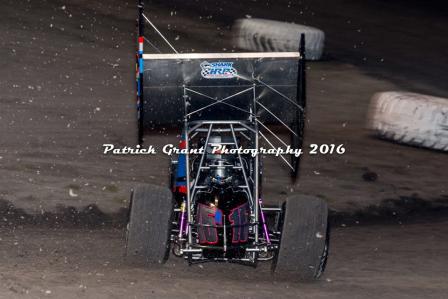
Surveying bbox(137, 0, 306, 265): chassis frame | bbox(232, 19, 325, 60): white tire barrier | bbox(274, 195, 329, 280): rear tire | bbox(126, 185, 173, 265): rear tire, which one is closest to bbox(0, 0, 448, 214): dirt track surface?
bbox(232, 19, 325, 60): white tire barrier

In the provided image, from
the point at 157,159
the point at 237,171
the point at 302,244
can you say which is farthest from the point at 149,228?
the point at 157,159

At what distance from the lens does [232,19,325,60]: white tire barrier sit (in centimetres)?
1784

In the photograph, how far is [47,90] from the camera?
48.1ft

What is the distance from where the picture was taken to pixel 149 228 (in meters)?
8.26

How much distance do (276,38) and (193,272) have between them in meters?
9.97

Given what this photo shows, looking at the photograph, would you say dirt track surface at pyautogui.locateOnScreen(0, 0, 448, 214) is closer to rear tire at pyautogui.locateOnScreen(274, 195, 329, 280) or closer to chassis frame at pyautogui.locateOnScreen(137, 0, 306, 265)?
chassis frame at pyautogui.locateOnScreen(137, 0, 306, 265)

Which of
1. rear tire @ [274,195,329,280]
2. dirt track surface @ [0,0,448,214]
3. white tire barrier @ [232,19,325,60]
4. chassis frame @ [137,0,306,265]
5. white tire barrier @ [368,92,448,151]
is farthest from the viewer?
white tire barrier @ [232,19,325,60]

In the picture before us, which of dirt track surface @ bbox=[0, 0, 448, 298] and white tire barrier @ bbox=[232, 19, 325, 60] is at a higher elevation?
white tire barrier @ bbox=[232, 19, 325, 60]

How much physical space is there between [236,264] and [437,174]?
4.56 m

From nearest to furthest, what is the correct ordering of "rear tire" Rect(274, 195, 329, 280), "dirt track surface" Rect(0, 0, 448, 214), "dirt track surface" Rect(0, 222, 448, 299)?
"dirt track surface" Rect(0, 222, 448, 299)
"rear tire" Rect(274, 195, 329, 280)
"dirt track surface" Rect(0, 0, 448, 214)

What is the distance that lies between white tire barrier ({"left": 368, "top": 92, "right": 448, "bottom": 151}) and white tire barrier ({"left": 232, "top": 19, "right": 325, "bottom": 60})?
427 cm

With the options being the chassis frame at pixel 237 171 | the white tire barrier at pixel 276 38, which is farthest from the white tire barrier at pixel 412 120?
the white tire barrier at pixel 276 38

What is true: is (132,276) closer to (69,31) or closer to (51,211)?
(51,211)

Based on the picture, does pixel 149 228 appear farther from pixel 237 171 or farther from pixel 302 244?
pixel 302 244
